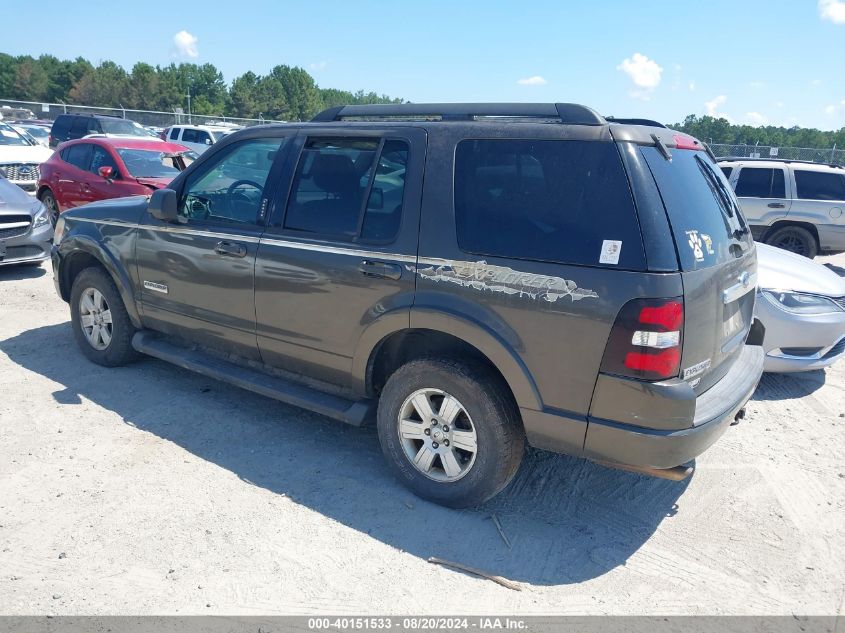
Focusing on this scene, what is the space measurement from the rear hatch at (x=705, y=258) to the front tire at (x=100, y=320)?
4.13 metres

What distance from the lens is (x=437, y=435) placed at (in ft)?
11.3

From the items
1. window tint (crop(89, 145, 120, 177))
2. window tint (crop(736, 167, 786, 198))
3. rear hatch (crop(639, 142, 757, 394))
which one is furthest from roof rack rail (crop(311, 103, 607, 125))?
window tint (crop(736, 167, 786, 198))

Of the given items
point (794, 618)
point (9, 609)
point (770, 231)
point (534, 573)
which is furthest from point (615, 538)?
point (770, 231)

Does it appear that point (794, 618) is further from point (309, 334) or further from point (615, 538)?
point (309, 334)

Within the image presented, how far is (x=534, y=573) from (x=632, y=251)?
1.57 m

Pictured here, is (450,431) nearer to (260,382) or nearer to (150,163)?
(260,382)

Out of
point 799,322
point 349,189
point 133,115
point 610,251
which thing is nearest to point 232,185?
point 349,189

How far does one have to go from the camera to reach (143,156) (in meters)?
9.85

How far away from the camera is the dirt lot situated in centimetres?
282

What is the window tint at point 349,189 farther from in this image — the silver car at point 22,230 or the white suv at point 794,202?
the white suv at point 794,202

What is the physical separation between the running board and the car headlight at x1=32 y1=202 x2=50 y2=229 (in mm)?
4587

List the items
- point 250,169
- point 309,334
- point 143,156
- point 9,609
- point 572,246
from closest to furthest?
point 9,609, point 572,246, point 309,334, point 250,169, point 143,156

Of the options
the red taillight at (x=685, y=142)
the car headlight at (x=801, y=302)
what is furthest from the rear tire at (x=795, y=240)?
the red taillight at (x=685, y=142)

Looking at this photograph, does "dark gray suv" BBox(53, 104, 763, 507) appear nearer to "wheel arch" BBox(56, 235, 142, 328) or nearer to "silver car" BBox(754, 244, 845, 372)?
"wheel arch" BBox(56, 235, 142, 328)
